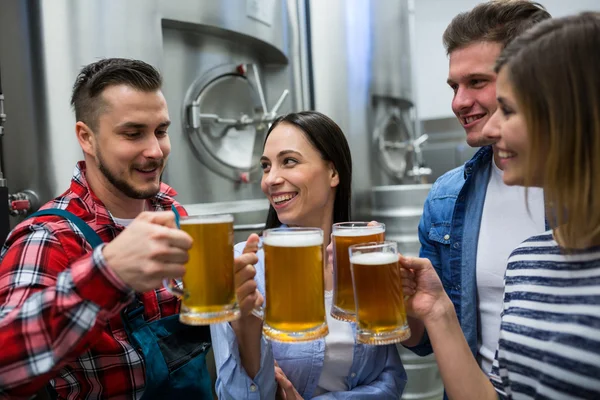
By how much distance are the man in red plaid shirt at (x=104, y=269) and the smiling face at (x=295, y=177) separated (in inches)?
16.2

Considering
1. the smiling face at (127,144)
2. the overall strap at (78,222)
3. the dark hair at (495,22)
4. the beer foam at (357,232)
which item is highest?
the dark hair at (495,22)

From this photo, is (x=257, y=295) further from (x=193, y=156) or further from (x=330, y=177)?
(x=193, y=156)

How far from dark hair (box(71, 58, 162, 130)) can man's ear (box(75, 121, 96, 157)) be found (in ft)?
0.06

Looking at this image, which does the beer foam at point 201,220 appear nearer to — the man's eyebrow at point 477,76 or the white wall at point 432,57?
the man's eyebrow at point 477,76

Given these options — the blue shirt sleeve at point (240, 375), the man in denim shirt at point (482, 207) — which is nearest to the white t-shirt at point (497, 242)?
the man in denim shirt at point (482, 207)

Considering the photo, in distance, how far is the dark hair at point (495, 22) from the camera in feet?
5.41

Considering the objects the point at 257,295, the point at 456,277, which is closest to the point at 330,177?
the point at 456,277

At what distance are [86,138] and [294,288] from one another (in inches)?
41.8

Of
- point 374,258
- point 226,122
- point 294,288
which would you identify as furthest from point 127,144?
point 226,122

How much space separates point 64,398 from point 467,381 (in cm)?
113

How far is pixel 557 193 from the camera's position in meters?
1.06

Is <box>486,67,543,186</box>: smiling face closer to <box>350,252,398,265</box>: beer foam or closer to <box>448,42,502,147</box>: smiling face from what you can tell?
<box>350,252,398,265</box>: beer foam

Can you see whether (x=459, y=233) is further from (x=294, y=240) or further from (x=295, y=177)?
(x=294, y=240)

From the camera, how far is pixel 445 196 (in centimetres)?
193
